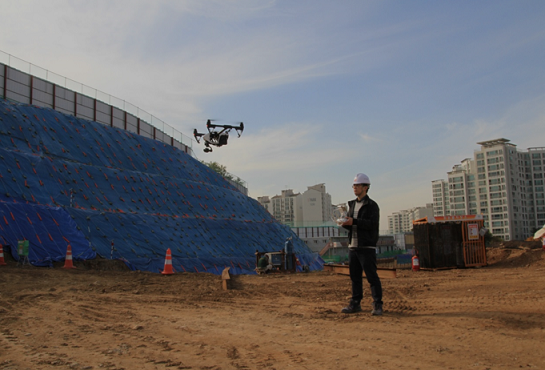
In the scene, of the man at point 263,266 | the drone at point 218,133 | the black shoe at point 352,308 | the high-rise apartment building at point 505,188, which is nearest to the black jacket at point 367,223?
the black shoe at point 352,308

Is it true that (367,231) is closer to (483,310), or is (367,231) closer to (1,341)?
(483,310)

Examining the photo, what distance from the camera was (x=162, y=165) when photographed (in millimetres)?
30484

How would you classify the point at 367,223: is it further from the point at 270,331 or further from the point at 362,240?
the point at 270,331

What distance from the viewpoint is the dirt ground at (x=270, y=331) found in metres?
3.49

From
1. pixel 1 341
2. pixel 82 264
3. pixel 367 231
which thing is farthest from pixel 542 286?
pixel 82 264

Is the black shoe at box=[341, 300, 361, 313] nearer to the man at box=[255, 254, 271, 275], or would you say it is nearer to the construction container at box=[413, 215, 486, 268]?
the construction container at box=[413, 215, 486, 268]

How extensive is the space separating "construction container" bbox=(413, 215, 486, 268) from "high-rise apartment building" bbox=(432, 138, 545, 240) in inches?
4810

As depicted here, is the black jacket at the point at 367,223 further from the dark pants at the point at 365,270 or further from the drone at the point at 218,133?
the drone at the point at 218,133

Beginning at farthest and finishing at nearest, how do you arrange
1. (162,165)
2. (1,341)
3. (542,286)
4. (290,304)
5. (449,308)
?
1. (162,165)
2. (542,286)
3. (290,304)
4. (449,308)
5. (1,341)

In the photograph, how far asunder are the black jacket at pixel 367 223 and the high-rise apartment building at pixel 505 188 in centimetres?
13534

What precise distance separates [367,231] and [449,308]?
146cm

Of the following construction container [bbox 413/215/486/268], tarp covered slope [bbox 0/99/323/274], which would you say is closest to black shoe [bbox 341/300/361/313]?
tarp covered slope [bbox 0/99/323/274]

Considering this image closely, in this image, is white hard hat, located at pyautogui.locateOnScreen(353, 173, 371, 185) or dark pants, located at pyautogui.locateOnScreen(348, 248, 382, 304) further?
white hard hat, located at pyautogui.locateOnScreen(353, 173, 371, 185)

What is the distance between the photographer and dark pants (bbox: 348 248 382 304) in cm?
559
